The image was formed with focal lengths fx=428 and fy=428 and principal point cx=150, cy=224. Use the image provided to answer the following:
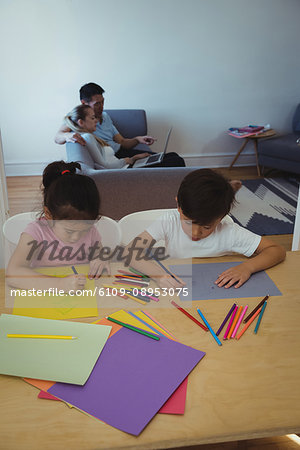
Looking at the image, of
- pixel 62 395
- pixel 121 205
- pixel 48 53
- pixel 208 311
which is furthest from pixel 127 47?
pixel 62 395

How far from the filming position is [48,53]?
411cm

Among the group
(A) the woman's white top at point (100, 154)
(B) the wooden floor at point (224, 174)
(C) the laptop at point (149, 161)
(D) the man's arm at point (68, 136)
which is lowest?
(B) the wooden floor at point (224, 174)

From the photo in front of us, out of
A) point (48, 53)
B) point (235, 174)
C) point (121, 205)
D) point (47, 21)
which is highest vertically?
point (47, 21)

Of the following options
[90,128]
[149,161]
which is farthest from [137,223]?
[90,128]

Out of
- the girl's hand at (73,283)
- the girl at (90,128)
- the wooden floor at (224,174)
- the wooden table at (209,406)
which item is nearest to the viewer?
the wooden table at (209,406)

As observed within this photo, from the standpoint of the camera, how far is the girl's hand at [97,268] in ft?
4.32

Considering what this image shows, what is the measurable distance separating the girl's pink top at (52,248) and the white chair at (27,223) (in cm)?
6

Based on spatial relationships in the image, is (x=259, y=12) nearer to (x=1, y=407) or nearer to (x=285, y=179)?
(x=285, y=179)

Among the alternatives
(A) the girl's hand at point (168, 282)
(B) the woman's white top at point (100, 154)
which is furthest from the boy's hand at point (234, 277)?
(B) the woman's white top at point (100, 154)

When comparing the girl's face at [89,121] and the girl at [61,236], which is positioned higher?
the girl at [61,236]

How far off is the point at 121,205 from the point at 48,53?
2.52 meters

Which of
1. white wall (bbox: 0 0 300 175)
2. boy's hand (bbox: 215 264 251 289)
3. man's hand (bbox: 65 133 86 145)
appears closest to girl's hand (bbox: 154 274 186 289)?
boy's hand (bbox: 215 264 251 289)

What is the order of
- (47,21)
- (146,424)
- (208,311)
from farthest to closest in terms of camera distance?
1. (47,21)
2. (208,311)
3. (146,424)

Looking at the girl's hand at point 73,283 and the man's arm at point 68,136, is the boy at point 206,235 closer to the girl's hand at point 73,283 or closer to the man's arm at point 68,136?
the girl's hand at point 73,283
